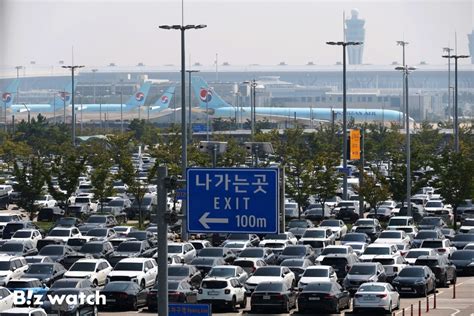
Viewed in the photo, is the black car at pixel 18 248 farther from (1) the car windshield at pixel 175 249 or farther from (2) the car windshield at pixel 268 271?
(2) the car windshield at pixel 268 271

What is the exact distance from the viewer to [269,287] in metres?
37.1

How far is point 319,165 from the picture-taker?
228 feet

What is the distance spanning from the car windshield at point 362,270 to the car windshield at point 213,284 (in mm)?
5315

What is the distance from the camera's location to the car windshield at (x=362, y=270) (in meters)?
40.8

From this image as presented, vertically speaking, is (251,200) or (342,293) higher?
(251,200)

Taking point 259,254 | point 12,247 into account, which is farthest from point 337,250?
point 12,247

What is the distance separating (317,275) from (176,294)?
5798 millimetres

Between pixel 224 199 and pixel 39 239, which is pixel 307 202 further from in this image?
pixel 224 199

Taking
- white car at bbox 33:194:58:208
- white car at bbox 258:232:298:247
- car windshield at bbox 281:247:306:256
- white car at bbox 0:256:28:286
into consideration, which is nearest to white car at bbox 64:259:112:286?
white car at bbox 0:256:28:286

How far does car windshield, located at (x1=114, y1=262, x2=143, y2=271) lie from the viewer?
40.6 m

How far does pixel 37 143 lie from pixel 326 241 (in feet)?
215

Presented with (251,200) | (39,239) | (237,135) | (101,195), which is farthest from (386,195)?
(237,135)

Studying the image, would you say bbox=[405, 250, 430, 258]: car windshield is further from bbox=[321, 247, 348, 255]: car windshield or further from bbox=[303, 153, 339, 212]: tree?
bbox=[303, 153, 339, 212]: tree

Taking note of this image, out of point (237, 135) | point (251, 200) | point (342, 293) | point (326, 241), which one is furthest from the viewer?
point (237, 135)
